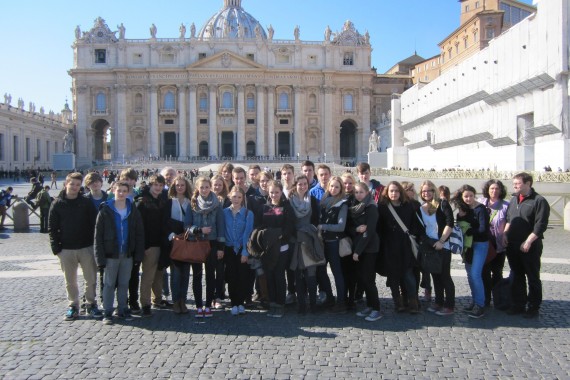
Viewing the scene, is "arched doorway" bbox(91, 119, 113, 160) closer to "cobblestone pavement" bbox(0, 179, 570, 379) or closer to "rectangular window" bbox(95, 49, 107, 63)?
"rectangular window" bbox(95, 49, 107, 63)

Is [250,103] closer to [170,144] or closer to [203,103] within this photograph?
[203,103]

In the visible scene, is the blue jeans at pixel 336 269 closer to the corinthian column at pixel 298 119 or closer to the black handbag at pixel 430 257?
the black handbag at pixel 430 257

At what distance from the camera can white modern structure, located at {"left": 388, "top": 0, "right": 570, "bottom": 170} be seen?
22969 millimetres

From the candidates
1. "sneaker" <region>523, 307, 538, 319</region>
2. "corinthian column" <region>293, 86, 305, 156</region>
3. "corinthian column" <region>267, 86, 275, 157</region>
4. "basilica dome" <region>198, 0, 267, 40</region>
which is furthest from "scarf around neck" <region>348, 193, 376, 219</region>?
"basilica dome" <region>198, 0, 267, 40</region>

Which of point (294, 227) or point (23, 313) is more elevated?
point (294, 227)

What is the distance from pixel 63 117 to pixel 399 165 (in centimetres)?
5542

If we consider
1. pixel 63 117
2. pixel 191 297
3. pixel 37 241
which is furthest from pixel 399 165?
pixel 63 117

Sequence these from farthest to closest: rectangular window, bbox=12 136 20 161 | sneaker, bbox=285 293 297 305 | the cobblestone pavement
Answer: rectangular window, bbox=12 136 20 161 → sneaker, bbox=285 293 297 305 → the cobblestone pavement

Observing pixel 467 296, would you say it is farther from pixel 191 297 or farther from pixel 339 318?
pixel 191 297

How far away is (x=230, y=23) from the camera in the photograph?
3314 inches

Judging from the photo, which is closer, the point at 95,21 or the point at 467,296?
the point at 467,296

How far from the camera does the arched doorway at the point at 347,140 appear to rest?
7006cm

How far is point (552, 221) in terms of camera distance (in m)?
14.4

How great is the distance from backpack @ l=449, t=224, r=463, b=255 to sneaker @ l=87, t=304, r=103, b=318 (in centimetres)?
442
